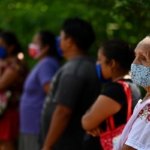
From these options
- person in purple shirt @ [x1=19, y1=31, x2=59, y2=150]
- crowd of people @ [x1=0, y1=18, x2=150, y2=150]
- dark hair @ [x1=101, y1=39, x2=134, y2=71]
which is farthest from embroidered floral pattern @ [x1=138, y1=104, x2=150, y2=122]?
person in purple shirt @ [x1=19, y1=31, x2=59, y2=150]

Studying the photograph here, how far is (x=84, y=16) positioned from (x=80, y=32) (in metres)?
1.39

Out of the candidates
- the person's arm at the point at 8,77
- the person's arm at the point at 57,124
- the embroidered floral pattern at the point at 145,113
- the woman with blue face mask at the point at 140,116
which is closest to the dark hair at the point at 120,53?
the person's arm at the point at 57,124

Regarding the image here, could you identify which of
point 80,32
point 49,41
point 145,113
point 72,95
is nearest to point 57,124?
point 72,95

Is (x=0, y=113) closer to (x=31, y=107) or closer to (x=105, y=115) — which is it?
(x=31, y=107)

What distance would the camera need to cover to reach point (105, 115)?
4.77 meters

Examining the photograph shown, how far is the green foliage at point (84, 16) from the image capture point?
204 inches

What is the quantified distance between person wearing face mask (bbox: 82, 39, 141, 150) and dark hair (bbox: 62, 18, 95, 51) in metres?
0.92

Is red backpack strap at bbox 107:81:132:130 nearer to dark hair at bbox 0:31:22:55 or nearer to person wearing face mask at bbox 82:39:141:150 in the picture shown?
person wearing face mask at bbox 82:39:141:150

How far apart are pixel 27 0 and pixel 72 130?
6.81 feet

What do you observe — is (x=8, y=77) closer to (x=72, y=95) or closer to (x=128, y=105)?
(x=72, y=95)

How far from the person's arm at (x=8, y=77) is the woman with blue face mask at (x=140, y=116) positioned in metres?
3.62

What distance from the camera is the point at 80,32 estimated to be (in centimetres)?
601

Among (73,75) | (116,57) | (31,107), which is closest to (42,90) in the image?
(31,107)

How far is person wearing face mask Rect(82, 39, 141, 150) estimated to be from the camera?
4.75 metres
